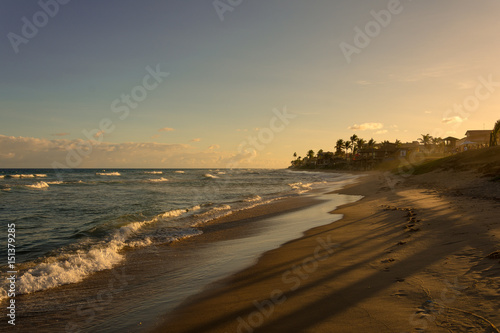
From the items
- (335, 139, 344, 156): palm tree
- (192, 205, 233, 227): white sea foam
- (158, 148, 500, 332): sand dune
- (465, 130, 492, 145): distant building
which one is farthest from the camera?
(335, 139, 344, 156): palm tree

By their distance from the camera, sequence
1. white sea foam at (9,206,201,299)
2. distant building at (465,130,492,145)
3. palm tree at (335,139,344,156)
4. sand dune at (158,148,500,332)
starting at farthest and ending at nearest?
palm tree at (335,139,344,156) → distant building at (465,130,492,145) → white sea foam at (9,206,201,299) → sand dune at (158,148,500,332)

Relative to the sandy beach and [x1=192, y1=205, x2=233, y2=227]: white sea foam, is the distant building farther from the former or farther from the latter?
the sandy beach

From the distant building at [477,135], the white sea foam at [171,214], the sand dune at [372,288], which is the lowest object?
the white sea foam at [171,214]

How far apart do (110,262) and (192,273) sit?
3.43 m

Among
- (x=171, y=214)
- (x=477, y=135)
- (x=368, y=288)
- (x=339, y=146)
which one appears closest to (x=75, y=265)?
(x=368, y=288)

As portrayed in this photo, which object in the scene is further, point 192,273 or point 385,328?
point 192,273

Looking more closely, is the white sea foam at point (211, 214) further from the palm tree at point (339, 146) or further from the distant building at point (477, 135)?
the palm tree at point (339, 146)

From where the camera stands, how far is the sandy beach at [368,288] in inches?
177

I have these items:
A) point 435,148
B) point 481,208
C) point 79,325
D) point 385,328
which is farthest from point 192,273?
point 435,148

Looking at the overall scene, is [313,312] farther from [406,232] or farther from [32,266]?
[32,266]

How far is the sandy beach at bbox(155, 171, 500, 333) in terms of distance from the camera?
14.7 ft

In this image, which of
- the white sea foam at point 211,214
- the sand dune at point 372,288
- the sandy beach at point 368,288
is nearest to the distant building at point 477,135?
the white sea foam at point 211,214

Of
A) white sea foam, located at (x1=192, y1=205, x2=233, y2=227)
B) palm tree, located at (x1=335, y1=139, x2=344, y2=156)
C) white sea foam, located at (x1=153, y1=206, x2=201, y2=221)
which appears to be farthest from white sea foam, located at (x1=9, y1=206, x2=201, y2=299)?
palm tree, located at (x1=335, y1=139, x2=344, y2=156)

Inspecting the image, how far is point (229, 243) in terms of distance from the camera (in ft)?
38.5
